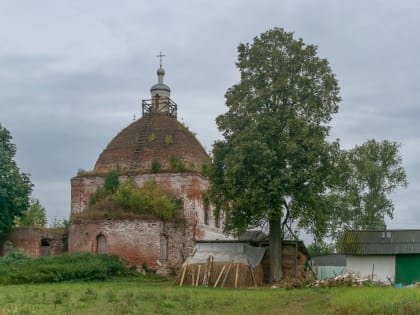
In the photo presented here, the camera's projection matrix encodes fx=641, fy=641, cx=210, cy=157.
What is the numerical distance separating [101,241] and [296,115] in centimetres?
1443

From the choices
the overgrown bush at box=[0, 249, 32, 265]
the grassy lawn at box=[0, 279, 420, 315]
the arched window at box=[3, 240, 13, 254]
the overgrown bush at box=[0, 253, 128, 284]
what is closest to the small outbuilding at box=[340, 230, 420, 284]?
the grassy lawn at box=[0, 279, 420, 315]

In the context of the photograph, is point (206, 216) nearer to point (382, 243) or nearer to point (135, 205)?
point (135, 205)

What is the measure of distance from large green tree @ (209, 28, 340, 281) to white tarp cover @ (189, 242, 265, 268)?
932 millimetres

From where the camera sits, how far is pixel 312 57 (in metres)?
30.7

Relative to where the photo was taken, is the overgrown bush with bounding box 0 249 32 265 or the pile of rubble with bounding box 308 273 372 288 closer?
the pile of rubble with bounding box 308 273 372 288

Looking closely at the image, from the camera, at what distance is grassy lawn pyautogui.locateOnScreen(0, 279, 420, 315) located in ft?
50.8

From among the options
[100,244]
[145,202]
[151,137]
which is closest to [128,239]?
[100,244]

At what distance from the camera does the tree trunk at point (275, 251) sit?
3031cm

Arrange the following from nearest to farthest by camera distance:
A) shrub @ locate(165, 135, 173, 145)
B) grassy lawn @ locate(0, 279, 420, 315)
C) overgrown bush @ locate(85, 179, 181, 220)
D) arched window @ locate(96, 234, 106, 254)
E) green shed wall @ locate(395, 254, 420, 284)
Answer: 1. grassy lawn @ locate(0, 279, 420, 315)
2. green shed wall @ locate(395, 254, 420, 284)
3. arched window @ locate(96, 234, 106, 254)
4. overgrown bush @ locate(85, 179, 181, 220)
5. shrub @ locate(165, 135, 173, 145)

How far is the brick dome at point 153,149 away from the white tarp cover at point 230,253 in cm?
962

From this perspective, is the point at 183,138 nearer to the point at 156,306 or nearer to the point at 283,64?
the point at 283,64

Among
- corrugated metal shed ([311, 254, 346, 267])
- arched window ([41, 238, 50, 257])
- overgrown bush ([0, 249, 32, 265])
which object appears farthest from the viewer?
corrugated metal shed ([311, 254, 346, 267])

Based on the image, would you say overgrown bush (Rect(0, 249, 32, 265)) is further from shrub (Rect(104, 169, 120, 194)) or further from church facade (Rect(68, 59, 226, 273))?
shrub (Rect(104, 169, 120, 194))

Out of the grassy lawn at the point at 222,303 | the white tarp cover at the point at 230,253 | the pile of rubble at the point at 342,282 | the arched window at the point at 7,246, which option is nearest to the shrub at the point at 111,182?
the arched window at the point at 7,246
